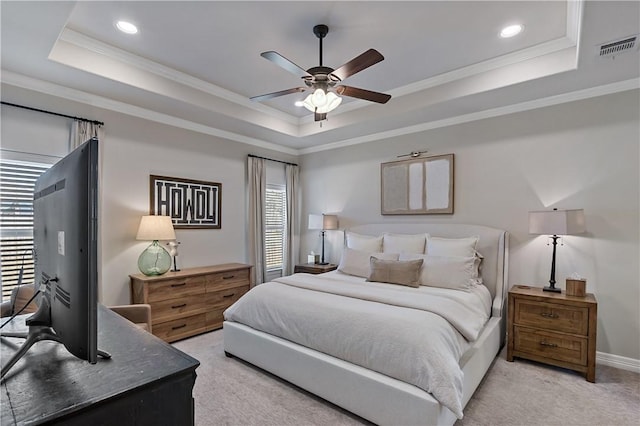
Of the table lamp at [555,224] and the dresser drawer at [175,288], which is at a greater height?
the table lamp at [555,224]

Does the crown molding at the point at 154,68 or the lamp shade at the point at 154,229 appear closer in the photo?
the crown molding at the point at 154,68

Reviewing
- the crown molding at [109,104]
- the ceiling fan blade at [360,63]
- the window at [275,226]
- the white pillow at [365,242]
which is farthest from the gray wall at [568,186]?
the crown molding at [109,104]

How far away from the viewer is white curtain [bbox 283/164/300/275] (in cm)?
545

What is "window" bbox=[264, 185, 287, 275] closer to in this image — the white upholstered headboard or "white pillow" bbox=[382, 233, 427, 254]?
"white pillow" bbox=[382, 233, 427, 254]

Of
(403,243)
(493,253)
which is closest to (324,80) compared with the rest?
(403,243)

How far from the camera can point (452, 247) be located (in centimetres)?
359

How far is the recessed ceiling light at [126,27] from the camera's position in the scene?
257cm

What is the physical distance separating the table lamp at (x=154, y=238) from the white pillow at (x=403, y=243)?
2641 millimetres

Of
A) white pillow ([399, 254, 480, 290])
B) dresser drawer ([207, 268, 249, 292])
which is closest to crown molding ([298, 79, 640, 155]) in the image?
white pillow ([399, 254, 480, 290])

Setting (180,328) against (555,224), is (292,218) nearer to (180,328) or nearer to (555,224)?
(180,328)

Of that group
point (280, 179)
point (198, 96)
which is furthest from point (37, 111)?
point (280, 179)

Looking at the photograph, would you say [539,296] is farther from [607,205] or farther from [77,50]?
[77,50]

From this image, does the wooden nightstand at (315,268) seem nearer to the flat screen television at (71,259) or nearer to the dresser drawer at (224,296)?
the dresser drawer at (224,296)

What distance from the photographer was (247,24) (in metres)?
2.61
